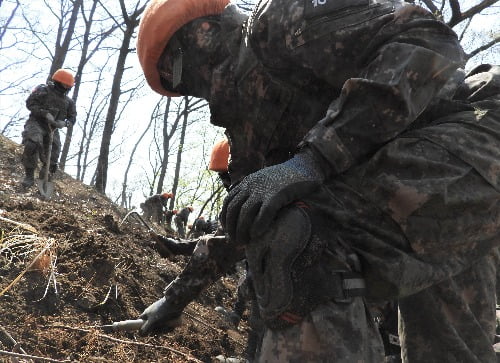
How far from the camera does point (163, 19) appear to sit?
6.92 feet

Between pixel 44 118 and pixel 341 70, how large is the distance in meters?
7.88

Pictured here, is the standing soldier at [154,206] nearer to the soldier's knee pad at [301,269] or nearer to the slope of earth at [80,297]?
the slope of earth at [80,297]

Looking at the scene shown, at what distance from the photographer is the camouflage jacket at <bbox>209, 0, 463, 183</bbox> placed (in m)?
1.44

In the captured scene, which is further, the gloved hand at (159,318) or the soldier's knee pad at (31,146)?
the soldier's knee pad at (31,146)

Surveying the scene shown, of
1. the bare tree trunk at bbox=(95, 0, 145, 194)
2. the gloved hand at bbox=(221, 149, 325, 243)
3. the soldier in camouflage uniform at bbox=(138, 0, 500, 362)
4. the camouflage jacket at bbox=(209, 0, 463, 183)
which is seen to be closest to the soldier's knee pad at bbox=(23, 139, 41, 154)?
the bare tree trunk at bbox=(95, 0, 145, 194)

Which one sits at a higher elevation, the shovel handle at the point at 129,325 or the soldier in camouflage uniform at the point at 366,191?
the soldier in camouflage uniform at the point at 366,191

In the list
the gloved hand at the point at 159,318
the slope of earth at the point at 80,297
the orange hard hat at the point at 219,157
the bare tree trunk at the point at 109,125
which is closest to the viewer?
the slope of earth at the point at 80,297

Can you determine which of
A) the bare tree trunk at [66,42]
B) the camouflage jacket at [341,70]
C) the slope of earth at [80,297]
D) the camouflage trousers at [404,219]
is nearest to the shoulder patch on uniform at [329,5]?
the camouflage jacket at [341,70]

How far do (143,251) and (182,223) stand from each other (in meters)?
12.0

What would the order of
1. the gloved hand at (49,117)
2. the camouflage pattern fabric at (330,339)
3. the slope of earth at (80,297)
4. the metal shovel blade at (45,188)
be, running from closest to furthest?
the camouflage pattern fabric at (330,339) < the slope of earth at (80,297) < the metal shovel blade at (45,188) < the gloved hand at (49,117)

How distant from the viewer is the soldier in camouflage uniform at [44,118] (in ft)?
26.5

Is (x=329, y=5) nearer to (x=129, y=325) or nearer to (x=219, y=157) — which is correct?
(x=129, y=325)

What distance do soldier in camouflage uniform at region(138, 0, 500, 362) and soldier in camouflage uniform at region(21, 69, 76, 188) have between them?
740 centimetres

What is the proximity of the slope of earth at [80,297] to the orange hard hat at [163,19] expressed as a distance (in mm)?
1011
